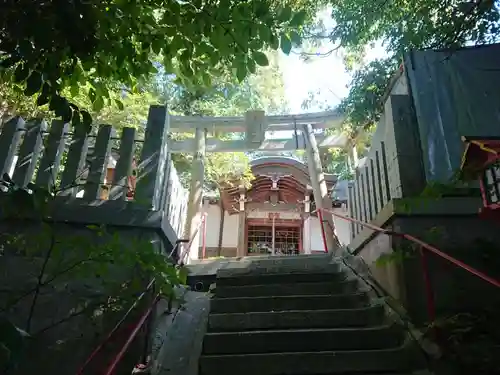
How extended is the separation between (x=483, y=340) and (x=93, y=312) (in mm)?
3272

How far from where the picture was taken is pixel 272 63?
42.1ft

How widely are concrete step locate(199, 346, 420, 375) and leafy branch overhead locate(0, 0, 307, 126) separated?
2.37 m

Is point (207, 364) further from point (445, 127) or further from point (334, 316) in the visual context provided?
point (445, 127)

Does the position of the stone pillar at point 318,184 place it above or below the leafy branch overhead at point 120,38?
above

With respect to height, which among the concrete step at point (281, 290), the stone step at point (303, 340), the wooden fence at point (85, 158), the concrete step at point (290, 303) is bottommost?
the stone step at point (303, 340)

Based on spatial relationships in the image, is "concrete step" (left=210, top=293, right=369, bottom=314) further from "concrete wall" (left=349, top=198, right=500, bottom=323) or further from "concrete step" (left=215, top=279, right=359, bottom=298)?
"concrete wall" (left=349, top=198, right=500, bottom=323)

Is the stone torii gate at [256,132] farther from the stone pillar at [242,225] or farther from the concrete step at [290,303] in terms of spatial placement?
the concrete step at [290,303]

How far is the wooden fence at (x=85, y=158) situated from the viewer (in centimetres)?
405

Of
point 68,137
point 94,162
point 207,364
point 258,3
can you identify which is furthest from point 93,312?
point 258,3

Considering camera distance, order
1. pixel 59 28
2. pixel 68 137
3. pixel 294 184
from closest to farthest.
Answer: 1. pixel 59 28
2. pixel 68 137
3. pixel 294 184

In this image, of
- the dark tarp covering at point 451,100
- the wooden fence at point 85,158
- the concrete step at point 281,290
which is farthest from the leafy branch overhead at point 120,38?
the dark tarp covering at point 451,100

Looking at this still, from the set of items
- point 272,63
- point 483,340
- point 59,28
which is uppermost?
point 272,63

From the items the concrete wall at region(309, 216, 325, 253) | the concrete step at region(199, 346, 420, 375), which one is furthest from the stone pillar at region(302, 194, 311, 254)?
the concrete step at region(199, 346, 420, 375)

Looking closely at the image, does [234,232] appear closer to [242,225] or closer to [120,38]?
[242,225]
